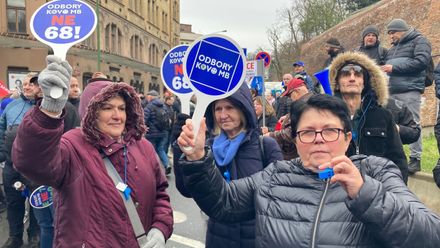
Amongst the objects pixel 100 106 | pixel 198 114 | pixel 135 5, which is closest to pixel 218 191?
pixel 198 114

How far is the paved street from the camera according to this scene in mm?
5379

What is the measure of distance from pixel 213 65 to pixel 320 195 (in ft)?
3.03

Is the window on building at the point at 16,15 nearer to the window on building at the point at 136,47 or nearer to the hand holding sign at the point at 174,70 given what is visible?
the window on building at the point at 136,47

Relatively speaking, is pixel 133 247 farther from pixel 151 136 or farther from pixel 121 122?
pixel 151 136

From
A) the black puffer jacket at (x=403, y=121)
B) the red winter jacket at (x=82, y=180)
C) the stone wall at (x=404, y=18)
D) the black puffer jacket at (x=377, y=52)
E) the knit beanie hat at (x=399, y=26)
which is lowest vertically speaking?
the red winter jacket at (x=82, y=180)

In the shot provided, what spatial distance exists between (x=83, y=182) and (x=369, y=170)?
62.0 inches

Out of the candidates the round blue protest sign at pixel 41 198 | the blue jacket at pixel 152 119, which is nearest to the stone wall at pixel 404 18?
the blue jacket at pixel 152 119

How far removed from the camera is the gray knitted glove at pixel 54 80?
1989 millimetres

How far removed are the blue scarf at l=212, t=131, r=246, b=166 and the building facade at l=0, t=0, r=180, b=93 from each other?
3557 millimetres

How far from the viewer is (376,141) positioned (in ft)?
10.2

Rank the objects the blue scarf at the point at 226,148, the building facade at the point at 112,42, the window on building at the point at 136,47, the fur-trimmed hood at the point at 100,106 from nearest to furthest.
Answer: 1. the fur-trimmed hood at the point at 100,106
2. the blue scarf at the point at 226,148
3. the building facade at the point at 112,42
4. the window on building at the point at 136,47

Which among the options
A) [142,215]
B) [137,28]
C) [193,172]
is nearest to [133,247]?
[142,215]

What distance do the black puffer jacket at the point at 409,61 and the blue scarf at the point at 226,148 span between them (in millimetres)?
3575

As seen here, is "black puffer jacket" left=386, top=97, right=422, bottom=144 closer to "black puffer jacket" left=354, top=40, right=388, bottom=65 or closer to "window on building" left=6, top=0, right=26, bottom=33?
"black puffer jacket" left=354, top=40, right=388, bottom=65
